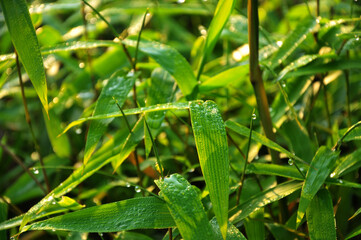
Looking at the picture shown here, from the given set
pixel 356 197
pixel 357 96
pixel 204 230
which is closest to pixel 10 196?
pixel 204 230

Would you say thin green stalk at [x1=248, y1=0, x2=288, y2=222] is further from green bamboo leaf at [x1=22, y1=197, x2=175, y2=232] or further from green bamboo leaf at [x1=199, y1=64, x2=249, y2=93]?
green bamboo leaf at [x1=22, y1=197, x2=175, y2=232]

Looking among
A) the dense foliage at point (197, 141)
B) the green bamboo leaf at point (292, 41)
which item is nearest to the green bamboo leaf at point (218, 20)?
the dense foliage at point (197, 141)

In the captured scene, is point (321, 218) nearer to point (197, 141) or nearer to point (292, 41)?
point (197, 141)

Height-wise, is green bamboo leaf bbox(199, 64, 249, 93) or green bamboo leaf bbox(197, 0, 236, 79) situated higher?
green bamboo leaf bbox(197, 0, 236, 79)

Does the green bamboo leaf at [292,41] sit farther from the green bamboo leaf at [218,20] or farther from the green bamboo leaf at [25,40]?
the green bamboo leaf at [25,40]

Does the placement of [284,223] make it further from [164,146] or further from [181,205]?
[164,146]

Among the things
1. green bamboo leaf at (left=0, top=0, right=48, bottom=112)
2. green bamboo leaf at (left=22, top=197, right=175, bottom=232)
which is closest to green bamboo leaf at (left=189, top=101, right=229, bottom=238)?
green bamboo leaf at (left=22, top=197, right=175, bottom=232)

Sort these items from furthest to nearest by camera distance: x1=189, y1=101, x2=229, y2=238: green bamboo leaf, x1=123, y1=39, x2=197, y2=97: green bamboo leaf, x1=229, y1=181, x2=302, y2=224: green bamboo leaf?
x1=123, y1=39, x2=197, y2=97: green bamboo leaf, x1=229, y1=181, x2=302, y2=224: green bamboo leaf, x1=189, y1=101, x2=229, y2=238: green bamboo leaf
